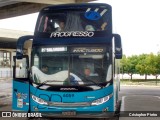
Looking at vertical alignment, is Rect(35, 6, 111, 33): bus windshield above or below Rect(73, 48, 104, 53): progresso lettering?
above

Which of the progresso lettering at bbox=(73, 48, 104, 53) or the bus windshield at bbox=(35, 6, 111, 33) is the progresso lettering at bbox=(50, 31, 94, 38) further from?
the progresso lettering at bbox=(73, 48, 104, 53)

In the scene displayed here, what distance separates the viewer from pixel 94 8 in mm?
11906

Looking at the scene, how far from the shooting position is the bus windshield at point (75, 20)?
11.5 metres

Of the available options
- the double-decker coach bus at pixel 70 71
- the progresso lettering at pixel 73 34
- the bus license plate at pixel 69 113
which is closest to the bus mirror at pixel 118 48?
the double-decker coach bus at pixel 70 71

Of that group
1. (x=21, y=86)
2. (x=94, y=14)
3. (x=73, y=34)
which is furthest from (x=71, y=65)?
(x=94, y=14)

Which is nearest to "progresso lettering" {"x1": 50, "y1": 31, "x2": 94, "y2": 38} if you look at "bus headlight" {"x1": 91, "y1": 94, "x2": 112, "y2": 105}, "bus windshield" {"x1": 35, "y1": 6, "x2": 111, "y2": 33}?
"bus windshield" {"x1": 35, "y1": 6, "x2": 111, "y2": 33}

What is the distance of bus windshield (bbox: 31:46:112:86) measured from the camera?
415 inches

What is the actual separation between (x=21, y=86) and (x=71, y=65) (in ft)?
6.26

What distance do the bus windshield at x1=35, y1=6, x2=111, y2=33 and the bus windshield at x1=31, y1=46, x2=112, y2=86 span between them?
96 cm

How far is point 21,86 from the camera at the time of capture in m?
11.2

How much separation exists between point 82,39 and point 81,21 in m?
0.98

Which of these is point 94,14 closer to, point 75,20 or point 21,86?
point 75,20

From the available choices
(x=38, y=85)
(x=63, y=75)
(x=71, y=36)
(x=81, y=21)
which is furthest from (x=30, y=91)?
(x=81, y=21)

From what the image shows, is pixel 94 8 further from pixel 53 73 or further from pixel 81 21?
pixel 53 73
